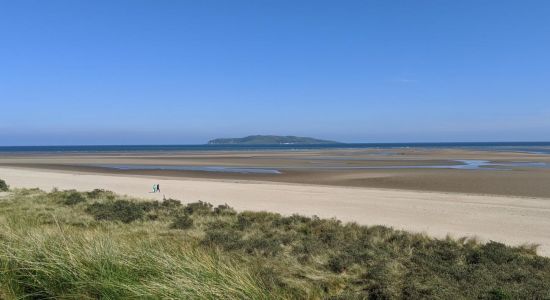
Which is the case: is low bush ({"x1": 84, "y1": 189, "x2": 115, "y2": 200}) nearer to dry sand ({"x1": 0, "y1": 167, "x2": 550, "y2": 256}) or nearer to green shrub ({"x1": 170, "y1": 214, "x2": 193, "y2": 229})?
dry sand ({"x1": 0, "y1": 167, "x2": 550, "y2": 256})

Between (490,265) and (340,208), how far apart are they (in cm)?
922

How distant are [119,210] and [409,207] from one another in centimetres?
1053

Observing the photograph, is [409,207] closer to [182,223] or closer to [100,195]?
[182,223]

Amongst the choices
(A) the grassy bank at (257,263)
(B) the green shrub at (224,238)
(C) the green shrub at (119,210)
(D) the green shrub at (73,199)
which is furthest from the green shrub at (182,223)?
(D) the green shrub at (73,199)

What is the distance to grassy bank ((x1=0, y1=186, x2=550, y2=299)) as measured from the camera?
5.32 meters

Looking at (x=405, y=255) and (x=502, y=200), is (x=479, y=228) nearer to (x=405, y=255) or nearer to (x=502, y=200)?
(x=405, y=255)

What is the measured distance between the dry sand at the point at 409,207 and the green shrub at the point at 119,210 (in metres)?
3.63

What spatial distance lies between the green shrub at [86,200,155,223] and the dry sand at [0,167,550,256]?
3631mm

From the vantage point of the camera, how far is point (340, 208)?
17156 mm

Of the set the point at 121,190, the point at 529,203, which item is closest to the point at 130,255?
the point at 529,203

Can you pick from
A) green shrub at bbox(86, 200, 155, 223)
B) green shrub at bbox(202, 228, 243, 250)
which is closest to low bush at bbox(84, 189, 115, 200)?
green shrub at bbox(86, 200, 155, 223)

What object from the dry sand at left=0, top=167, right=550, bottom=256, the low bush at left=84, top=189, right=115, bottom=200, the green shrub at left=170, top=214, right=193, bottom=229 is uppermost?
the low bush at left=84, top=189, right=115, bottom=200

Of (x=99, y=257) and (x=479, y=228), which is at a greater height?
(x=99, y=257)

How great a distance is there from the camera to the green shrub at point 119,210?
13253mm
